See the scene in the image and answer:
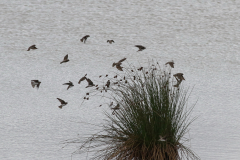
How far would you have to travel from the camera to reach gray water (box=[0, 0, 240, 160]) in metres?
5.58

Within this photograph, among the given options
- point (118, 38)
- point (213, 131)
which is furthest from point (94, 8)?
point (213, 131)

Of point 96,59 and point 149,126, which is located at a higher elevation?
point 96,59

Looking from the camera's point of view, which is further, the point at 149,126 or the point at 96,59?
the point at 96,59

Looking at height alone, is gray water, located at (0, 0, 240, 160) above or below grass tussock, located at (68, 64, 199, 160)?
above

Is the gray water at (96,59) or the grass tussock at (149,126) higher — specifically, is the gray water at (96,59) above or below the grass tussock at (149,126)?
above

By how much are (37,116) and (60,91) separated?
1.28m

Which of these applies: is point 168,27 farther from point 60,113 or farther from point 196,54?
point 60,113

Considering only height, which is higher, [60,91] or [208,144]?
[60,91]

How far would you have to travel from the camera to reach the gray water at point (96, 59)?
5.58m

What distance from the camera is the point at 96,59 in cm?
945

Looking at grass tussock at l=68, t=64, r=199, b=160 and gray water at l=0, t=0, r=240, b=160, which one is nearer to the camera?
grass tussock at l=68, t=64, r=199, b=160

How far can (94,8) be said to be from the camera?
12.4 metres

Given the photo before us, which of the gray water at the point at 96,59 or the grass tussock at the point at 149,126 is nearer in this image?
the grass tussock at the point at 149,126

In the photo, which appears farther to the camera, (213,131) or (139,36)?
(139,36)
